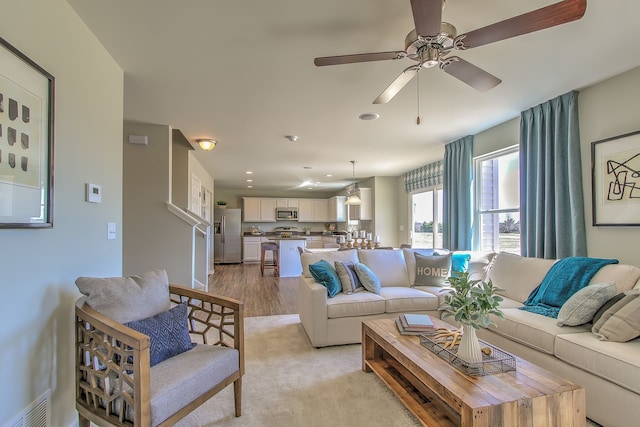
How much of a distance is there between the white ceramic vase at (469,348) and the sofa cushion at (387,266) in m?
1.94

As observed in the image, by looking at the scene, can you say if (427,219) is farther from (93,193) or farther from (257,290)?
(93,193)

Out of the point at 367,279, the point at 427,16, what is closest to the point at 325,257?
the point at 367,279

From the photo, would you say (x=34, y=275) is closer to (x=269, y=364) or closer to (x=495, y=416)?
(x=269, y=364)

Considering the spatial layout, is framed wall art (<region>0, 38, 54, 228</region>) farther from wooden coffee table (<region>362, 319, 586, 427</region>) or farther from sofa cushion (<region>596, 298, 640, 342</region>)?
sofa cushion (<region>596, 298, 640, 342</region>)

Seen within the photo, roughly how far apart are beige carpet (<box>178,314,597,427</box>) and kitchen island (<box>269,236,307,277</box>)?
4.02 metres

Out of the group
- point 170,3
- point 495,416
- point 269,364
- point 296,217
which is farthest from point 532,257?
point 296,217

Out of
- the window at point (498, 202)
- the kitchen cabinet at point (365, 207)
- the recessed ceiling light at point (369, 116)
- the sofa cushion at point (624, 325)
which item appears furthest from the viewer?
the kitchen cabinet at point (365, 207)

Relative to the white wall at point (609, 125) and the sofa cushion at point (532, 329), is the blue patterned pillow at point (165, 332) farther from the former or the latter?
the white wall at point (609, 125)

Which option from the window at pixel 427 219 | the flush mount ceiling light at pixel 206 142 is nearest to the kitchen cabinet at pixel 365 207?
the window at pixel 427 219

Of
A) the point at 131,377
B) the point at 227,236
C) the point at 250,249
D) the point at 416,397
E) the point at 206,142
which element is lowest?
the point at 416,397

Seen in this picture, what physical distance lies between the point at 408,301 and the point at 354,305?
1.95ft

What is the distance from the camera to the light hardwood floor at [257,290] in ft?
14.5

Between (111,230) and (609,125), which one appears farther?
(609,125)

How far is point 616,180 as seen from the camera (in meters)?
2.64
